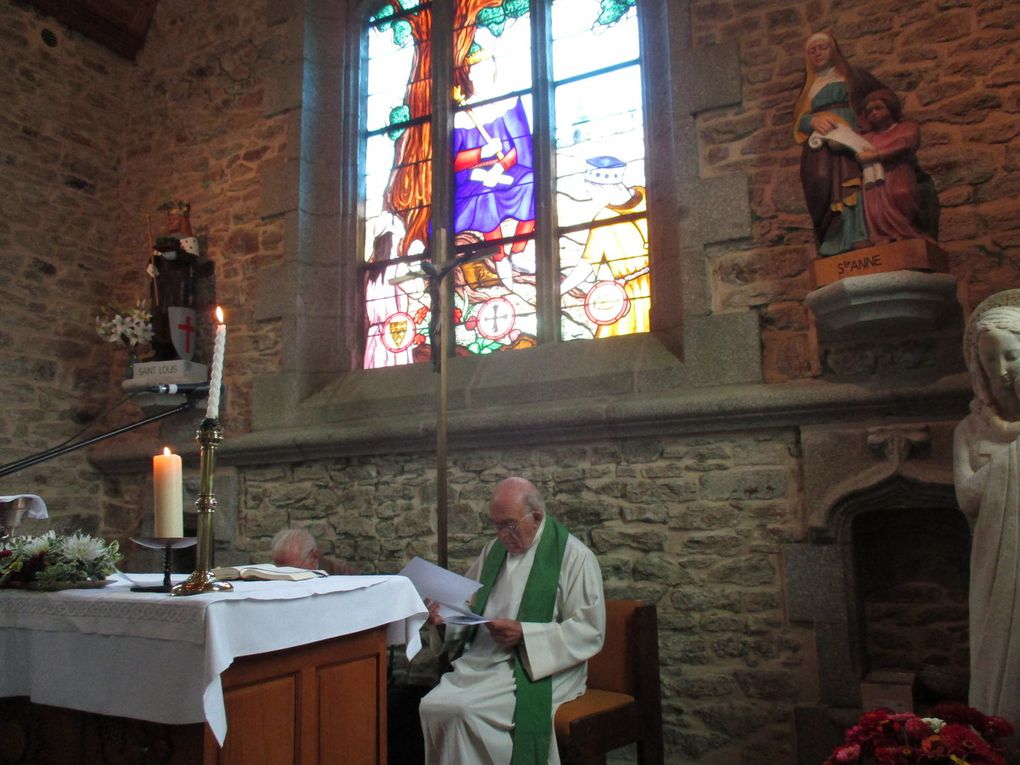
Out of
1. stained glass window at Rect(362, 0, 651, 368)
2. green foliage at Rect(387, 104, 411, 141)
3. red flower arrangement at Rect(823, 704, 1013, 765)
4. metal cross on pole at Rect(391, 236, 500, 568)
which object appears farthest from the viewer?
green foliage at Rect(387, 104, 411, 141)

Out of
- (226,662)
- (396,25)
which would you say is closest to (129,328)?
(396,25)

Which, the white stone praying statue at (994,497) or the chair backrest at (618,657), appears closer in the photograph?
the white stone praying statue at (994,497)

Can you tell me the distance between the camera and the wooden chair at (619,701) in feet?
11.3

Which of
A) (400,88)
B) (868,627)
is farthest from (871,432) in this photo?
(400,88)

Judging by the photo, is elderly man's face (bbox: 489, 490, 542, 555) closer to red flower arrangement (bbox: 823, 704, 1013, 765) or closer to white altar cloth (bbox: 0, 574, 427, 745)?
white altar cloth (bbox: 0, 574, 427, 745)

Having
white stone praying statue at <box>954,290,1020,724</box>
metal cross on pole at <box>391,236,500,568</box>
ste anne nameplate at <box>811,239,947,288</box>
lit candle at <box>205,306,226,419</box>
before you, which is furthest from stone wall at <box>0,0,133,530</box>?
white stone praying statue at <box>954,290,1020,724</box>

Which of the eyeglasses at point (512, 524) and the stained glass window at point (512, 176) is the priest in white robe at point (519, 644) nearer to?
the eyeglasses at point (512, 524)

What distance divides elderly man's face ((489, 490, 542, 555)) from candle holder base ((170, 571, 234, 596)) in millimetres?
1632

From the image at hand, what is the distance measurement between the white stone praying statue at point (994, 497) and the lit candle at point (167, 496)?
2.47 metres

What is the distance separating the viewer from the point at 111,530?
6723 mm

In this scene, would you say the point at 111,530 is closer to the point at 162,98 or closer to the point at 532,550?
the point at 162,98

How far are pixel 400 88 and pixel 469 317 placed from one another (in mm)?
2037

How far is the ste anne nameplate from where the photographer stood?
381 centimetres

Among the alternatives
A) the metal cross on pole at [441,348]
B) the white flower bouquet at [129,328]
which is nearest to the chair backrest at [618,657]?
the metal cross on pole at [441,348]
